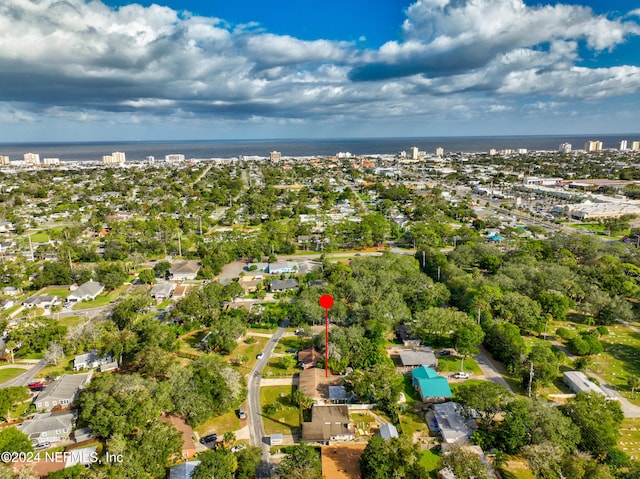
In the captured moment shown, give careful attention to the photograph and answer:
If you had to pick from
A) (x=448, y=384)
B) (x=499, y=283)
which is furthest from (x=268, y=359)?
(x=499, y=283)

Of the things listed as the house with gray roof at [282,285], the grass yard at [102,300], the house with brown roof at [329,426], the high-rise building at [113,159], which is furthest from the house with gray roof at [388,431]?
the high-rise building at [113,159]

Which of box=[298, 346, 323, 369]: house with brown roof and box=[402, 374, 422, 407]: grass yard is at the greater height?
box=[298, 346, 323, 369]: house with brown roof

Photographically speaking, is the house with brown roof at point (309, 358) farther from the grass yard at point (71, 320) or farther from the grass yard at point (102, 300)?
the grass yard at point (102, 300)

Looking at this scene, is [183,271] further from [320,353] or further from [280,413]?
[280,413]

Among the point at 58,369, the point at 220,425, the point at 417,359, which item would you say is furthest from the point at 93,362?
the point at 417,359

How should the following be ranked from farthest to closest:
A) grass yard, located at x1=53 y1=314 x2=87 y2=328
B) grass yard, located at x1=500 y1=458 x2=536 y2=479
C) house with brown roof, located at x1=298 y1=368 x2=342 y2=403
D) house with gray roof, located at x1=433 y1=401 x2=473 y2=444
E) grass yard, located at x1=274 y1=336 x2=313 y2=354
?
grass yard, located at x1=53 y1=314 x2=87 y2=328 < grass yard, located at x1=274 y1=336 x2=313 y2=354 < house with brown roof, located at x1=298 y1=368 x2=342 y2=403 < house with gray roof, located at x1=433 y1=401 x2=473 y2=444 < grass yard, located at x1=500 y1=458 x2=536 y2=479

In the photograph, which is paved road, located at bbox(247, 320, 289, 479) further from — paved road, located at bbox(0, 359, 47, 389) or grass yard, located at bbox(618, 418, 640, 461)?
grass yard, located at bbox(618, 418, 640, 461)

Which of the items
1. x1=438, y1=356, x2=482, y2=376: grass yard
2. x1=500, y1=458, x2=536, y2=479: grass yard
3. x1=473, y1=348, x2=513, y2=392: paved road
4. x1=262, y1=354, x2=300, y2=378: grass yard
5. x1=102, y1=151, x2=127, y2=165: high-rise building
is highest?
x1=102, y1=151, x2=127, y2=165: high-rise building

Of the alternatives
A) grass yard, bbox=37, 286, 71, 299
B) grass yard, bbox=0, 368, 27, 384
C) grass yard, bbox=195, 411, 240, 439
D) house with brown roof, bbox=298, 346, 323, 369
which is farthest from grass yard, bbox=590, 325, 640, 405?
grass yard, bbox=37, 286, 71, 299
